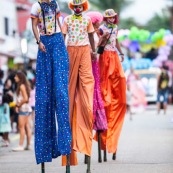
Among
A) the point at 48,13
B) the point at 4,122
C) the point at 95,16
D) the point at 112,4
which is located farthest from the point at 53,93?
the point at 112,4

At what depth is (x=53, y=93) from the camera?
9875mm

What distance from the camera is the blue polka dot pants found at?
9.76m

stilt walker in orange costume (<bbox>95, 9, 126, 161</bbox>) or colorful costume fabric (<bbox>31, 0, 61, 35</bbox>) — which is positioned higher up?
colorful costume fabric (<bbox>31, 0, 61, 35</bbox>)

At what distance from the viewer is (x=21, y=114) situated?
15.6 meters

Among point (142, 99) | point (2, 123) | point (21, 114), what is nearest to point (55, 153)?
point (21, 114)

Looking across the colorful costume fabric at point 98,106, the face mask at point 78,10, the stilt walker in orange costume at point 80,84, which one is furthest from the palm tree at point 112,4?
the stilt walker in orange costume at point 80,84

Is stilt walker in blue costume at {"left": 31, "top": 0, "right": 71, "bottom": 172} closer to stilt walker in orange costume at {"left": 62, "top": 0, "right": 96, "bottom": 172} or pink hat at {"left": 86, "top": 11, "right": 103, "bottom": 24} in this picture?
stilt walker in orange costume at {"left": 62, "top": 0, "right": 96, "bottom": 172}

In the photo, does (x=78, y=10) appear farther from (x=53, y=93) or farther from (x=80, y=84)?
(x=53, y=93)

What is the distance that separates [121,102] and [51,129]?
2490 mm

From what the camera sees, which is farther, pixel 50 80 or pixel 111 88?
pixel 111 88

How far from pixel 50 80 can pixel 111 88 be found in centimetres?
254

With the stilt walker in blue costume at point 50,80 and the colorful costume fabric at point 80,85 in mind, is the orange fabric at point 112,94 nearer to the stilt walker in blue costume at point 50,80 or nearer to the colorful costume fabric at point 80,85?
the colorful costume fabric at point 80,85

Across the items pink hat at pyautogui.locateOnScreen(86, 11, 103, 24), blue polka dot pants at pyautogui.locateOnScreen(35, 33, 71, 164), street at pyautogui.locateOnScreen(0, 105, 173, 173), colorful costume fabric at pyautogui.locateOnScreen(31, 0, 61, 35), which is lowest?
street at pyautogui.locateOnScreen(0, 105, 173, 173)

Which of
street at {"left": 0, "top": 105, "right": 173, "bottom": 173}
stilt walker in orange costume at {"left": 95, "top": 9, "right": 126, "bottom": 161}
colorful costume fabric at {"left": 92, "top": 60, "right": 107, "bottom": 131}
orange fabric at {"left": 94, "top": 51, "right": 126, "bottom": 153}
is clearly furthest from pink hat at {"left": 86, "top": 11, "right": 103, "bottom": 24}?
street at {"left": 0, "top": 105, "right": 173, "bottom": 173}
